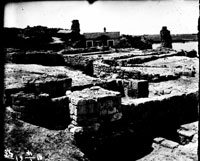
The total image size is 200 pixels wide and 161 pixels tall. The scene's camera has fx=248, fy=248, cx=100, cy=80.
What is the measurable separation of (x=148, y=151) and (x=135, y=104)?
1355 millimetres

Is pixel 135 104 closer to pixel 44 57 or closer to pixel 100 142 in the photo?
pixel 100 142

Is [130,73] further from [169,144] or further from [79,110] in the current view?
[79,110]

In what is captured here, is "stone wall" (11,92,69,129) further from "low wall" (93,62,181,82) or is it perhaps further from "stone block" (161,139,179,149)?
"low wall" (93,62,181,82)

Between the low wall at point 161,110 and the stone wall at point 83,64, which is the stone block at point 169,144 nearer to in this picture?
the low wall at point 161,110

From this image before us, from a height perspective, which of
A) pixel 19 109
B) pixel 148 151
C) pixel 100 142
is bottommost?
pixel 148 151

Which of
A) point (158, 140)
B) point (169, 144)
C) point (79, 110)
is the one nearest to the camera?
point (79, 110)

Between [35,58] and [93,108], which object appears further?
[35,58]

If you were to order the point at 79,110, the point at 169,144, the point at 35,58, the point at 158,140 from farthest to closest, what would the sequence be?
the point at 35,58 → the point at 158,140 → the point at 169,144 → the point at 79,110

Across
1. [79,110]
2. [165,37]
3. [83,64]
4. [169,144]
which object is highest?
[165,37]

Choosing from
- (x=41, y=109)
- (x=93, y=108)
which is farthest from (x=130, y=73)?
(x=93, y=108)

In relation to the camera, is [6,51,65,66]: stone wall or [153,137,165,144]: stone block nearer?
[153,137,165,144]: stone block

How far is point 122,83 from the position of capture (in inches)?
440

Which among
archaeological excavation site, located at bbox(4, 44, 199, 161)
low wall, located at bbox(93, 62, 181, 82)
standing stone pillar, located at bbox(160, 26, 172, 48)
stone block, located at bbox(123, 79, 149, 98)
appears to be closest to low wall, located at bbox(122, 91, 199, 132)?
archaeological excavation site, located at bbox(4, 44, 199, 161)

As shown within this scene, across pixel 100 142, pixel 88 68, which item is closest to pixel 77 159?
pixel 100 142
